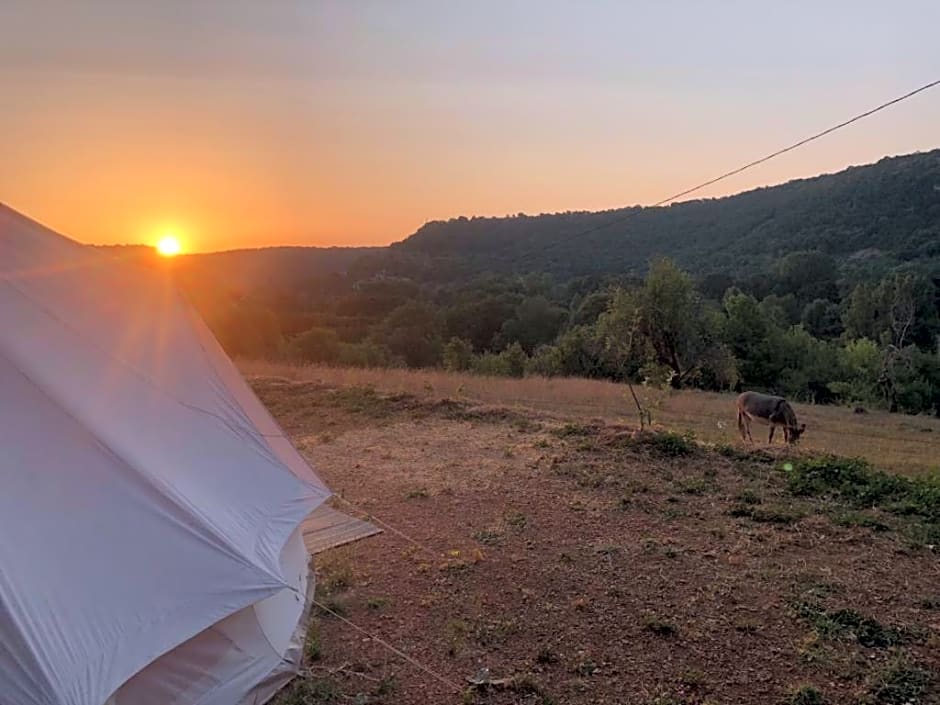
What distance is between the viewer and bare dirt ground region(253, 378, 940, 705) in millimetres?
3643

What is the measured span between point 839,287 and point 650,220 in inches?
555

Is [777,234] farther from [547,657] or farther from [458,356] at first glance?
[547,657]

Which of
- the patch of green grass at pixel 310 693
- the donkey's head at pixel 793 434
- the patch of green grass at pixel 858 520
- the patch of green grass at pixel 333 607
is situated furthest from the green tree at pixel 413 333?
the patch of green grass at pixel 310 693

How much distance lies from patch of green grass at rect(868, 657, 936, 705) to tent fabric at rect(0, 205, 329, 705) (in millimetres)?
3013

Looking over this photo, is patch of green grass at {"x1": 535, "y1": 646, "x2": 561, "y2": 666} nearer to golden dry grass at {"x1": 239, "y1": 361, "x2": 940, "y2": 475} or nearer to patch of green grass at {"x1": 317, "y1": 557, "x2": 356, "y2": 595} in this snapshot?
patch of green grass at {"x1": 317, "y1": 557, "x2": 356, "y2": 595}

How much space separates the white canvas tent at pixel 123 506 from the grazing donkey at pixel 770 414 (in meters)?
7.19

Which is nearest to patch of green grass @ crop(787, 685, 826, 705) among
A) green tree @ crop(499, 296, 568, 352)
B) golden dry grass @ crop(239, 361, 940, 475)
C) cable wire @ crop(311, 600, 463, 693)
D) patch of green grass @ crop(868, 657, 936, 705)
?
patch of green grass @ crop(868, 657, 936, 705)

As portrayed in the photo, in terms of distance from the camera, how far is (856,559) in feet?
16.9

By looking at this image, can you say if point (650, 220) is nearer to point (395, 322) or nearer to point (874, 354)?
point (874, 354)

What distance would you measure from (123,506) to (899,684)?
3.86 metres

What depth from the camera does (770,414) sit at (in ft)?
31.3

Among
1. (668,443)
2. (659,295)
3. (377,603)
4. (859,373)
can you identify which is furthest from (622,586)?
(859,373)

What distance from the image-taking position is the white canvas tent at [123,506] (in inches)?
101

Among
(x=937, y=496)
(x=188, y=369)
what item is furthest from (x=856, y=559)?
(x=188, y=369)
